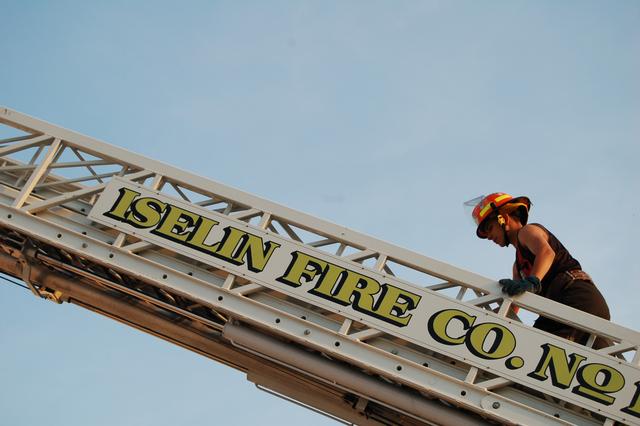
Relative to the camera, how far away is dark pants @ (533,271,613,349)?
275 inches

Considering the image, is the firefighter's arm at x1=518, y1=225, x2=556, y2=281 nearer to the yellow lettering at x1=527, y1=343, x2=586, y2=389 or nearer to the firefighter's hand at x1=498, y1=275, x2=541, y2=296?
the firefighter's hand at x1=498, y1=275, x2=541, y2=296

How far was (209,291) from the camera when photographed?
22.7ft

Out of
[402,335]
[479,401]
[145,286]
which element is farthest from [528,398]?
[145,286]

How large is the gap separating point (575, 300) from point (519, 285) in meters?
0.71

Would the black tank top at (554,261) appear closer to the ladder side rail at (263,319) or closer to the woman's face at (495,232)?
the woman's face at (495,232)

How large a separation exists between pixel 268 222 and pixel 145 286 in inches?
50.4

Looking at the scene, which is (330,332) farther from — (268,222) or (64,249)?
(64,249)

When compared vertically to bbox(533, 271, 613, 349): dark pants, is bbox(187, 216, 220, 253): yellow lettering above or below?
below

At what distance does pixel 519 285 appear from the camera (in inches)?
264

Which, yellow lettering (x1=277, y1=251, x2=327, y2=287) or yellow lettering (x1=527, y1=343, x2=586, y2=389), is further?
yellow lettering (x1=277, y1=251, x2=327, y2=287)

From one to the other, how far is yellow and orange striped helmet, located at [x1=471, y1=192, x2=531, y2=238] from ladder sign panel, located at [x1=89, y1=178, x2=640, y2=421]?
50.0 inches

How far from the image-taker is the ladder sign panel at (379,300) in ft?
21.2

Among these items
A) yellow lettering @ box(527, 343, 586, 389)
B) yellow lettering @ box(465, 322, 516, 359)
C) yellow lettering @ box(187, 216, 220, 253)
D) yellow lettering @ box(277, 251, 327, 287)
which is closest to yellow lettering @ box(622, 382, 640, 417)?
yellow lettering @ box(527, 343, 586, 389)

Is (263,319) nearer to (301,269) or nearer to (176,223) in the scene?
(301,269)
